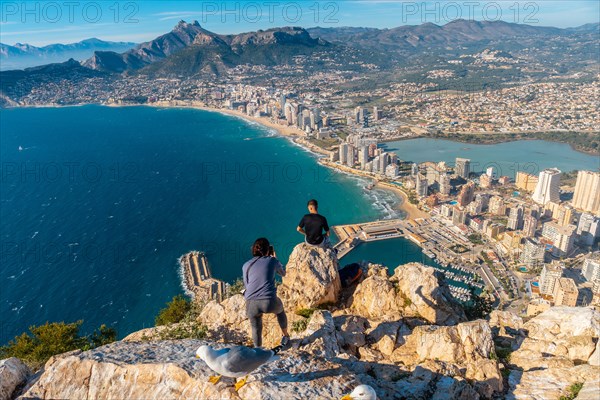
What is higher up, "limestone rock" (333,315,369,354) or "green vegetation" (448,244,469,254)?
"limestone rock" (333,315,369,354)

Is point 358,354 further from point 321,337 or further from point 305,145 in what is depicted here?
point 305,145

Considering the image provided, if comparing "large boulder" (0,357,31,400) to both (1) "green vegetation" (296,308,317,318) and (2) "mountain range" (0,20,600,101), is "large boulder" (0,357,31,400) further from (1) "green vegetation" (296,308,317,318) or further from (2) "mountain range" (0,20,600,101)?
(2) "mountain range" (0,20,600,101)

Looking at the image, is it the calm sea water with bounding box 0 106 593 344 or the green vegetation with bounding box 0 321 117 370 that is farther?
the calm sea water with bounding box 0 106 593 344

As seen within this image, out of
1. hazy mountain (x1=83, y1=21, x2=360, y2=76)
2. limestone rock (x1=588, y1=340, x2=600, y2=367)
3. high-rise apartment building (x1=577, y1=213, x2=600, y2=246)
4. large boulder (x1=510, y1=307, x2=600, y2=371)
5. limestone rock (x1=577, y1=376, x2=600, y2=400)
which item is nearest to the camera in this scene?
limestone rock (x1=577, y1=376, x2=600, y2=400)

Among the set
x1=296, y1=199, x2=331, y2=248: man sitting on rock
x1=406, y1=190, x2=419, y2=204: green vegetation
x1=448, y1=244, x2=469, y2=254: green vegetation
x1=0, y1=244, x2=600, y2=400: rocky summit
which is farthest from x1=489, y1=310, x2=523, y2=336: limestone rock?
x1=406, y1=190, x2=419, y2=204: green vegetation

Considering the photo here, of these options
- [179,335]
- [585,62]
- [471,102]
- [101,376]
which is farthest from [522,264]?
[585,62]

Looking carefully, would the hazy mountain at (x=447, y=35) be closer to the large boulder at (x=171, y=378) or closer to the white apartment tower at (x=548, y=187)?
the white apartment tower at (x=548, y=187)
